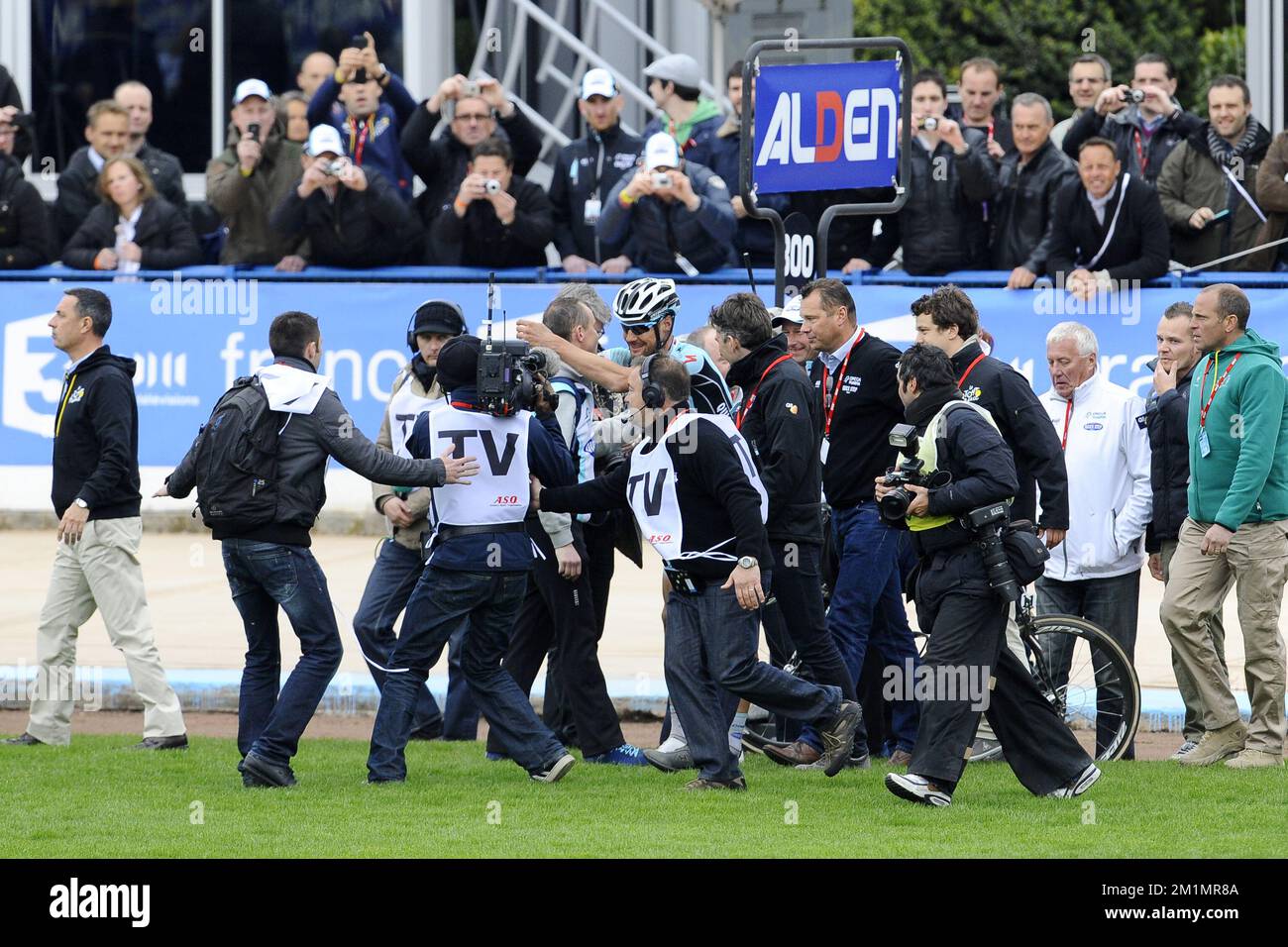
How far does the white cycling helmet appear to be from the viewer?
917 centimetres

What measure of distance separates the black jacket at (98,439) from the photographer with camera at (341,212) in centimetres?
522

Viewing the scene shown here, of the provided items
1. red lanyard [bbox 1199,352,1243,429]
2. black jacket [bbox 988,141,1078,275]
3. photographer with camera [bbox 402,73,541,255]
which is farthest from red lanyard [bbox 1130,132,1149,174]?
red lanyard [bbox 1199,352,1243,429]

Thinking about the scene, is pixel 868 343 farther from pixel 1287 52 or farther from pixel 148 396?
pixel 1287 52

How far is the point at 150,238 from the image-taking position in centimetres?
1634

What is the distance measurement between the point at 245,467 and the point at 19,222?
28.2ft

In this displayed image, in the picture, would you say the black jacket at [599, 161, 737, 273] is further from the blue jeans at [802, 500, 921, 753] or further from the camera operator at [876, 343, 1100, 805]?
the camera operator at [876, 343, 1100, 805]

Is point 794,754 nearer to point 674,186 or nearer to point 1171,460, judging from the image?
point 1171,460

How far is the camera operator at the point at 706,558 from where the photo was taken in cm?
866

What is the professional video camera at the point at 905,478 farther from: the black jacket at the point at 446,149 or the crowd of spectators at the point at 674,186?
the black jacket at the point at 446,149

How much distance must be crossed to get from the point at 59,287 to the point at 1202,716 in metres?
10.1

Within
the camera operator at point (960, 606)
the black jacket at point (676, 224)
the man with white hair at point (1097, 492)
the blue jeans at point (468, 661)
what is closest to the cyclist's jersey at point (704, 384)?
Result: the camera operator at point (960, 606)

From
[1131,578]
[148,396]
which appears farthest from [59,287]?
[1131,578]

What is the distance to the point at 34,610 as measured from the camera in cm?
1364

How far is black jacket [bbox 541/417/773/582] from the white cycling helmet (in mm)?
652
